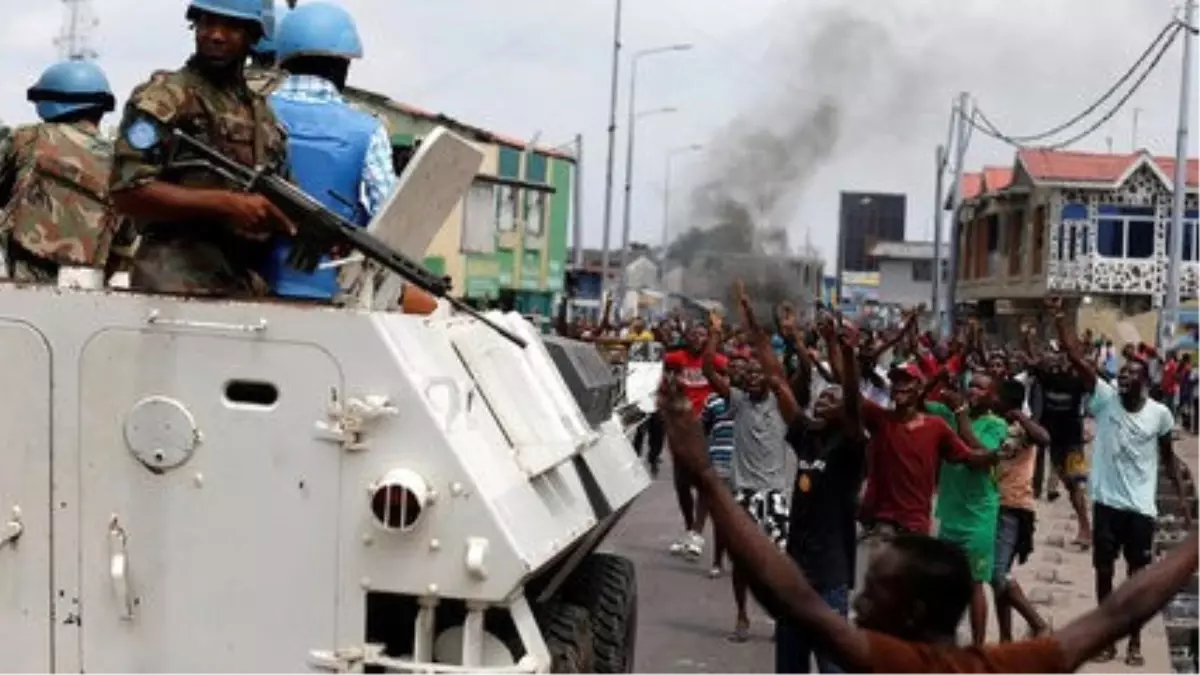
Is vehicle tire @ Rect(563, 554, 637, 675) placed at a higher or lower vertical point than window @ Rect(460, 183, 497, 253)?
lower

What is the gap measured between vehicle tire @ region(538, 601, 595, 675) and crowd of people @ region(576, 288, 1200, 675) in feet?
1.79

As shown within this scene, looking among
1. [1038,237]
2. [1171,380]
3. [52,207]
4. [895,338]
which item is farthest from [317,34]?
[1038,237]

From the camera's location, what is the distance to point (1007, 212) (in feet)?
185

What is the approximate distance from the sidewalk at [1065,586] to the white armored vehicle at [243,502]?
5.33m

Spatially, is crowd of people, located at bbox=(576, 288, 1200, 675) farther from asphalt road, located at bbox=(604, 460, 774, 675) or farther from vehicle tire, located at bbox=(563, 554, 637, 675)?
vehicle tire, located at bbox=(563, 554, 637, 675)

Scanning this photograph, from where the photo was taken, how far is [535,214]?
4816 centimetres

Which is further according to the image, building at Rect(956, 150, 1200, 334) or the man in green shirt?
building at Rect(956, 150, 1200, 334)

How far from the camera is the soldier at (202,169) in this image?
16.0 feet

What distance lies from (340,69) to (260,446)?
1788mm

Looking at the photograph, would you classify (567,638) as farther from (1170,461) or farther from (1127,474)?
(1170,461)

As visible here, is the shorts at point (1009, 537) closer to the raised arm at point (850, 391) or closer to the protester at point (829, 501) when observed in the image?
the protester at point (829, 501)

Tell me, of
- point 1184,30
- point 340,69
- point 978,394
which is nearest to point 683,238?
point 1184,30

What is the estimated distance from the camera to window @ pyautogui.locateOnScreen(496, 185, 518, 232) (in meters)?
43.5

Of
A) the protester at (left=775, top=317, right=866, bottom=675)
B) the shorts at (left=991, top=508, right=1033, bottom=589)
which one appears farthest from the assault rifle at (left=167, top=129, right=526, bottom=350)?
the shorts at (left=991, top=508, right=1033, bottom=589)
